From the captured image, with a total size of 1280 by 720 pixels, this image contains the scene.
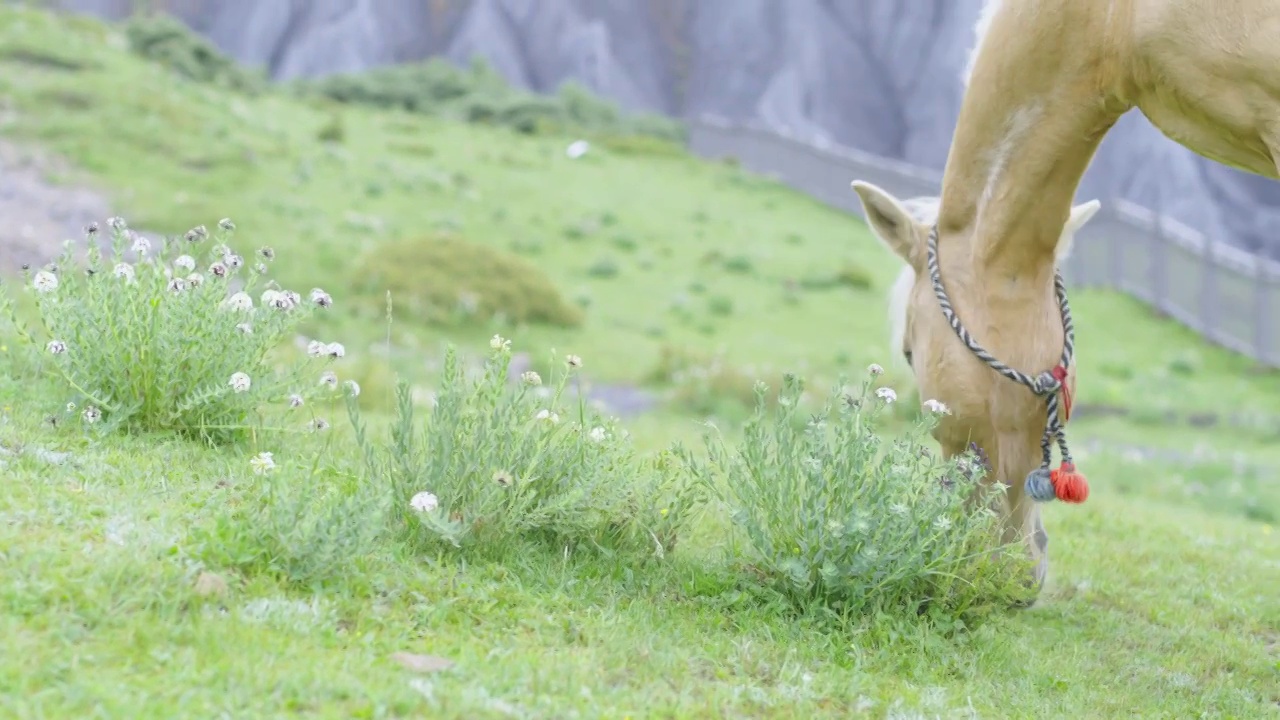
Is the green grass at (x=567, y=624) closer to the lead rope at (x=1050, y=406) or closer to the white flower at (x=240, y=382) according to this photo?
the white flower at (x=240, y=382)

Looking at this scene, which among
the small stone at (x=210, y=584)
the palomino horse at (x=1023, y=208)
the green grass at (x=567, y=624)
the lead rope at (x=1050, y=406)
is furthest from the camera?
the lead rope at (x=1050, y=406)

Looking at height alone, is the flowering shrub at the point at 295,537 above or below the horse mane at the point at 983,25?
below

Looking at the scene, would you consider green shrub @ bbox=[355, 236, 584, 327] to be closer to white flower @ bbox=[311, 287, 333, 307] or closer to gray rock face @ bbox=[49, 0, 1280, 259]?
white flower @ bbox=[311, 287, 333, 307]

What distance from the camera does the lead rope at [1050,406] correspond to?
3.70 meters

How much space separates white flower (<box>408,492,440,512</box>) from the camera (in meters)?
3.33

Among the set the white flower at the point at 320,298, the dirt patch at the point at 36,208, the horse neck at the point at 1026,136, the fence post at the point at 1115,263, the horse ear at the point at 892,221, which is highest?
the horse neck at the point at 1026,136

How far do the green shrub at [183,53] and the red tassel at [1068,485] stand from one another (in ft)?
90.4

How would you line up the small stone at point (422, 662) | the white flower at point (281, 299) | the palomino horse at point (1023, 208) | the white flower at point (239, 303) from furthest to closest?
the white flower at point (239, 303), the white flower at point (281, 299), the palomino horse at point (1023, 208), the small stone at point (422, 662)

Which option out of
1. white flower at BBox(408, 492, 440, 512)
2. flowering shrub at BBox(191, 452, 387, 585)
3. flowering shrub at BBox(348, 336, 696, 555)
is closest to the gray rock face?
flowering shrub at BBox(348, 336, 696, 555)

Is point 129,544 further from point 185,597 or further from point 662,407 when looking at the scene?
point 662,407

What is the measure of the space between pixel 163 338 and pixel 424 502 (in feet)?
5.16

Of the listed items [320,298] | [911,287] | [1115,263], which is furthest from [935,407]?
[1115,263]

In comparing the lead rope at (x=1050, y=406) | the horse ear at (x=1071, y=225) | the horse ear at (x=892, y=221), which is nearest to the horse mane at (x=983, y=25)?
the horse ear at (x=892, y=221)

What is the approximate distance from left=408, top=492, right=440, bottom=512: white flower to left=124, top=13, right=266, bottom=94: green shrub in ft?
88.4
